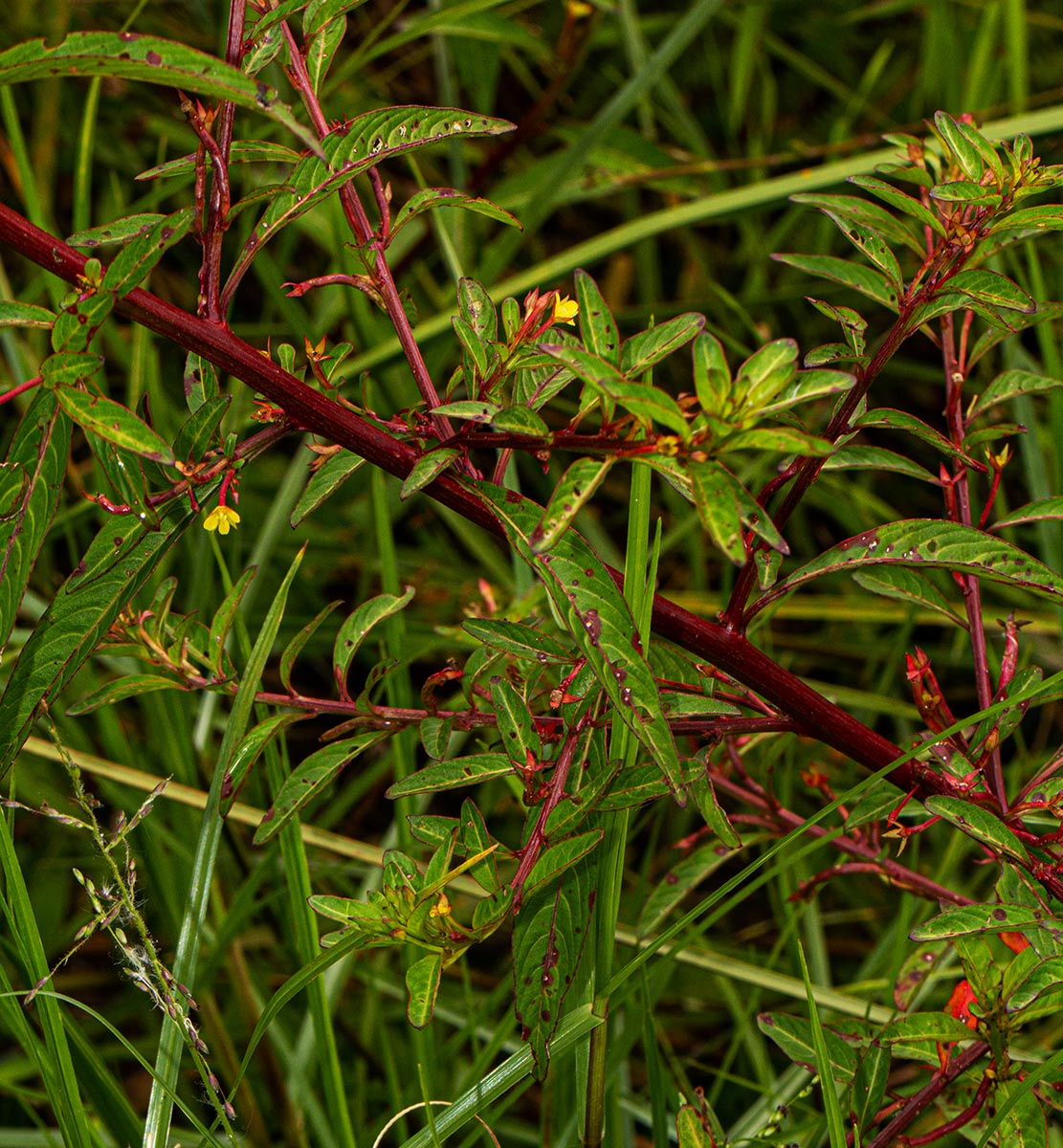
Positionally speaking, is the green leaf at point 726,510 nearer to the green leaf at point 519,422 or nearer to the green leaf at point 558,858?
the green leaf at point 519,422

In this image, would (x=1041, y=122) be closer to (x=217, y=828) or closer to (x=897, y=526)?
(x=897, y=526)

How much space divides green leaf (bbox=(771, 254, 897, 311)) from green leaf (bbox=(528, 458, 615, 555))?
8.9 inches

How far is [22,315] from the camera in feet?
1.81

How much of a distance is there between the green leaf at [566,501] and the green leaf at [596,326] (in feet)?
0.19

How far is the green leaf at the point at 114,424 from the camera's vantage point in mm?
519

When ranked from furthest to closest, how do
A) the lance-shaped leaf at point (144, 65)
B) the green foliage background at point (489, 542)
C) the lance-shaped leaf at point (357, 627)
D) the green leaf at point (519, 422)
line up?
the green foliage background at point (489, 542)
the lance-shaped leaf at point (357, 627)
the green leaf at point (519, 422)
the lance-shaped leaf at point (144, 65)

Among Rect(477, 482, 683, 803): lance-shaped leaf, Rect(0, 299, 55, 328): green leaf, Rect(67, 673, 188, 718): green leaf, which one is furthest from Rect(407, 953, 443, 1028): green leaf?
Rect(0, 299, 55, 328): green leaf

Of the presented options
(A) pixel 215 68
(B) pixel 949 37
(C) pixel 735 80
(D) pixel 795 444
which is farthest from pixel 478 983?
(B) pixel 949 37

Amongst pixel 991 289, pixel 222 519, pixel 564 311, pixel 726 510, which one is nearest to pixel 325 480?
pixel 222 519

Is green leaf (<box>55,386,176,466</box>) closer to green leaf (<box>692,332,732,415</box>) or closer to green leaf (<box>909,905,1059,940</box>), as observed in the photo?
green leaf (<box>692,332,732,415</box>)

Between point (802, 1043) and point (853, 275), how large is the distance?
50cm

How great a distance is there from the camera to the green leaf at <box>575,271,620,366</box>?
575 mm

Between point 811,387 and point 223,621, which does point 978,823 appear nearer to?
point 811,387

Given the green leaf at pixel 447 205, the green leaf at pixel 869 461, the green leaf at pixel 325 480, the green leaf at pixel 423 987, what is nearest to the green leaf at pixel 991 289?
the green leaf at pixel 869 461
